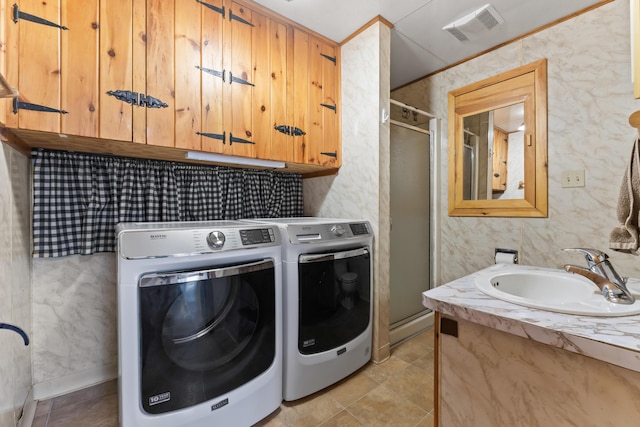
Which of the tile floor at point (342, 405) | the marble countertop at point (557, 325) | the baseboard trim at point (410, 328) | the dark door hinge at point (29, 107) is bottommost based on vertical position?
the tile floor at point (342, 405)

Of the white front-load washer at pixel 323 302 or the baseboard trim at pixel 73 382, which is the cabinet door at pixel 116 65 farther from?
the baseboard trim at pixel 73 382

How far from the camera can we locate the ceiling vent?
1724mm

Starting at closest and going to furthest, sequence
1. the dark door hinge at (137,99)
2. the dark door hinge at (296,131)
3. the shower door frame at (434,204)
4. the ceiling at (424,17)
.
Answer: the dark door hinge at (137,99) → the ceiling at (424,17) → the dark door hinge at (296,131) → the shower door frame at (434,204)

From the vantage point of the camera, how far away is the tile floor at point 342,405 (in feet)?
4.33

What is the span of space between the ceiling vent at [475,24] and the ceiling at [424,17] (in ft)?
0.08

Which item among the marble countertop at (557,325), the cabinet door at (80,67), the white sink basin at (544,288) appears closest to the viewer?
the marble countertop at (557,325)

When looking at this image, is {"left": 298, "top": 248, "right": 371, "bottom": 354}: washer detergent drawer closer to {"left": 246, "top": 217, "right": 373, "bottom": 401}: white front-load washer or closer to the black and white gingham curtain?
{"left": 246, "top": 217, "right": 373, "bottom": 401}: white front-load washer

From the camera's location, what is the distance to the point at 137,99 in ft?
4.19

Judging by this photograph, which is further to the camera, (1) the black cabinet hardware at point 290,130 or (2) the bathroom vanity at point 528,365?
(1) the black cabinet hardware at point 290,130

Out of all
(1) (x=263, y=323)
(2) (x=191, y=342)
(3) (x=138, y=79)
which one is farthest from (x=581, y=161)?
(3) (x=138, y=79)

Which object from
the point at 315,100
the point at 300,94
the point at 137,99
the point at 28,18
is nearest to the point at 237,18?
the point at 300,94

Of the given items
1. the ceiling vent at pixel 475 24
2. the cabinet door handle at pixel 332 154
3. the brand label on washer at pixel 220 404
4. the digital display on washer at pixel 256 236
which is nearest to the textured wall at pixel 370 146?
the cabinet door handle at pixel 332 154

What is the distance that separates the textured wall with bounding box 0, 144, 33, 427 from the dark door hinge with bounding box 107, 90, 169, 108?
1.49 feet

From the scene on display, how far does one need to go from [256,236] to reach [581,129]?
6.74ft
